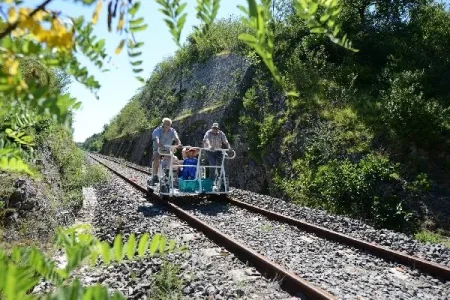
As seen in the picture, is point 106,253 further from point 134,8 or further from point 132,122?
point 132,122

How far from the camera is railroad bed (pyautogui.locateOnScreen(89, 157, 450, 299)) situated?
4.72 m

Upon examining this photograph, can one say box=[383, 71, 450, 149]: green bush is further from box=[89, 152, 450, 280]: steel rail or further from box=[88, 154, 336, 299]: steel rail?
box=[88, 154, 336, 299]: steel rail

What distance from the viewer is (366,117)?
541 inches

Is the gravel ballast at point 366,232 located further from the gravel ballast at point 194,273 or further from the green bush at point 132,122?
the green bush at point 132,122

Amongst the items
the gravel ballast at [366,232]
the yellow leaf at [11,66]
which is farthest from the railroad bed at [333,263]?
the yellow leaf at [11,66]

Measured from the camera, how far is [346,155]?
12.8 m

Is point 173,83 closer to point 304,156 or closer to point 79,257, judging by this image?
point 304,156

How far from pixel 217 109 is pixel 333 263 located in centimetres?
1735

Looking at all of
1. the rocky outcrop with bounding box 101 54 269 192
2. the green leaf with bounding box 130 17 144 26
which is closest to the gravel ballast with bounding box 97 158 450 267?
the rocky outcrop with bounding box 101 54 269 192

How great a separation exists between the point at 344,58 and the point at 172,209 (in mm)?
12214

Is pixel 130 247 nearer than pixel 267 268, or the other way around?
pixel 130 247

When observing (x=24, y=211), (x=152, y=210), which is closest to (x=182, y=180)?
(x=152, y=210)

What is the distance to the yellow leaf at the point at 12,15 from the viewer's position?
0.68 meters

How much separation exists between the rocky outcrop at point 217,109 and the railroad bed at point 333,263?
8117 millimetres
